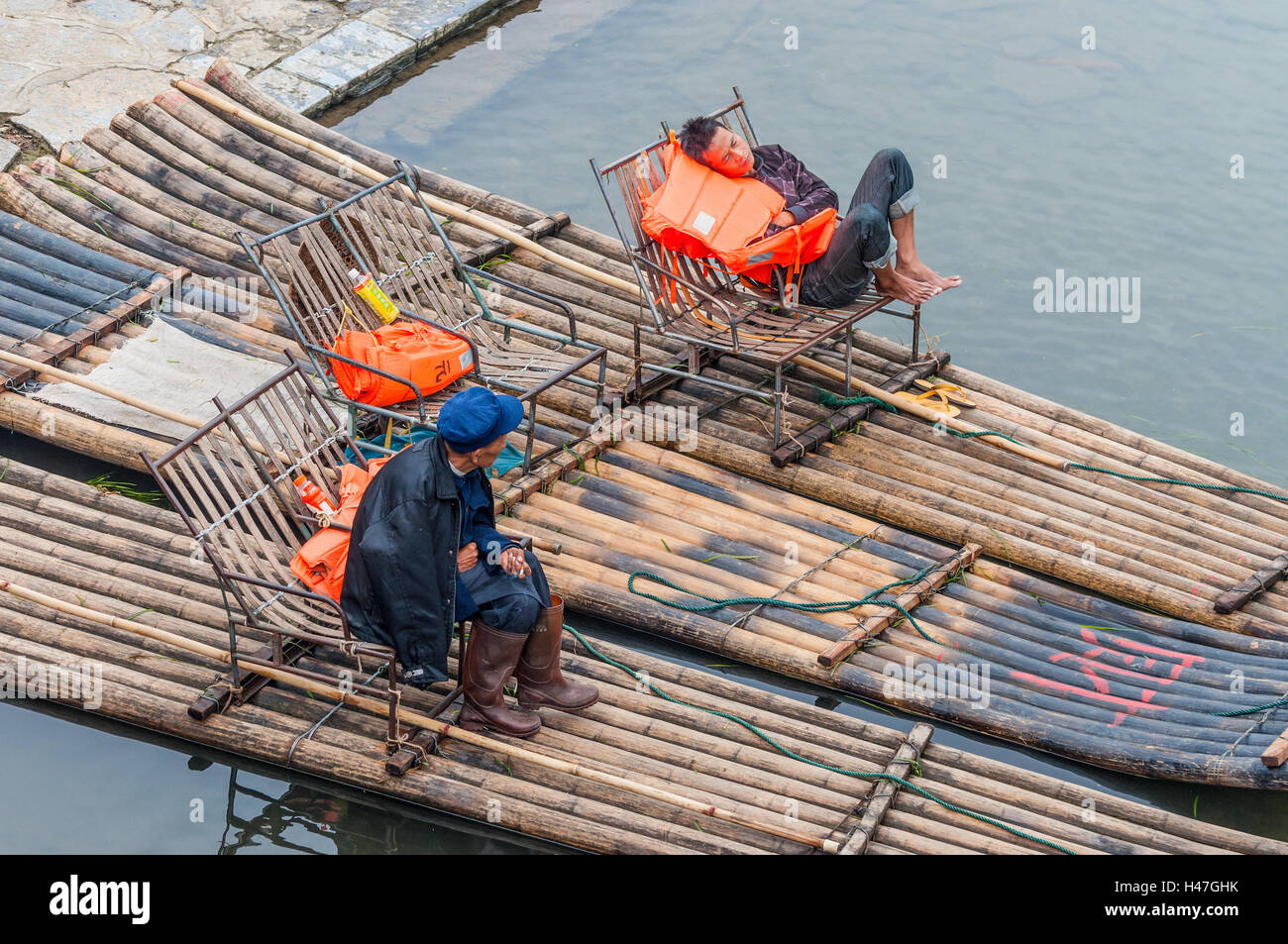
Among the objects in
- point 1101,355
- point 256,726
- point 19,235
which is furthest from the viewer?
point 1101,355

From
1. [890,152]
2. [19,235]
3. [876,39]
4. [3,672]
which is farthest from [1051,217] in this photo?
[3,672]

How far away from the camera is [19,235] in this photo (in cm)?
943

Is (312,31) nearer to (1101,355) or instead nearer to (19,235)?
(19,235)

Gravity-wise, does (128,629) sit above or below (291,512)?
below

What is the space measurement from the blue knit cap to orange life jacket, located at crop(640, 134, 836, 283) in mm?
2774

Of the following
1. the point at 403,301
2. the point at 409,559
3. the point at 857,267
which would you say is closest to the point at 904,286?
the point at 857,267

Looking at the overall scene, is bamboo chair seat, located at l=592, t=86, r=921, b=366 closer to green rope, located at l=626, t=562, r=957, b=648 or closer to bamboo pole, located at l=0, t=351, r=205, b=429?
green rope, located at l=626, t=562, r=957, b=648


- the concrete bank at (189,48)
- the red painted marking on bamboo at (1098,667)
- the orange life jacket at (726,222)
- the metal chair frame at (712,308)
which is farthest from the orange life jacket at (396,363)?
the concrete bank at (189,48)

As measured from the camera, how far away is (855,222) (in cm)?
809

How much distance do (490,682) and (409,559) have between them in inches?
28.6

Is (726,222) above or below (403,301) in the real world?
above

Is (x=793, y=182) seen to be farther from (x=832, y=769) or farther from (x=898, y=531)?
(x=832, y=769)

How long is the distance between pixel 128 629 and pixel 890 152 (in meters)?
4.92

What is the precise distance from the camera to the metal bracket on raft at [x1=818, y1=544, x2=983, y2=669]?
22.6ft
